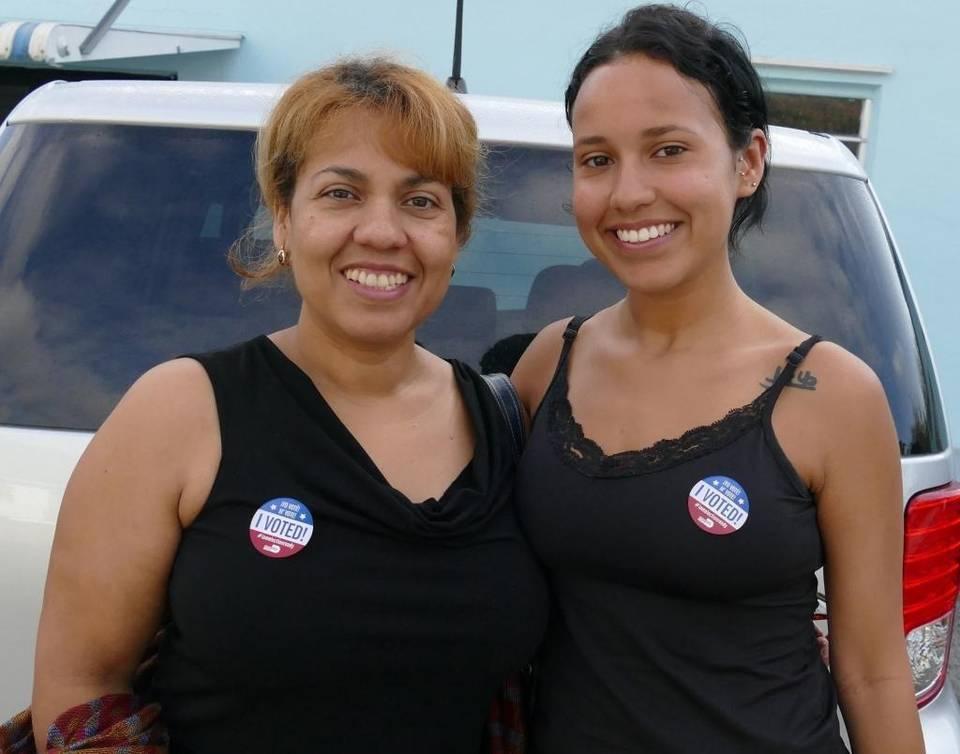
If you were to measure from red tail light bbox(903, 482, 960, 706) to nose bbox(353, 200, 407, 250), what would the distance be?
3.60 ft

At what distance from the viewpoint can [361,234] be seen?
1809 millimetres

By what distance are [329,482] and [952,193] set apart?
7002mm

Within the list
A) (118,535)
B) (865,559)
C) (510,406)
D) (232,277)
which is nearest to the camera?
(118,535)

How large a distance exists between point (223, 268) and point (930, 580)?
1553 mm

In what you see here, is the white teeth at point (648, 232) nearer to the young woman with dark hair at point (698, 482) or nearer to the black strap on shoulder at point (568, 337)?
the young woman with dark hair at point (698, 482)

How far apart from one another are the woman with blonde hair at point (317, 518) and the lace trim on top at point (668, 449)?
16 centimetres

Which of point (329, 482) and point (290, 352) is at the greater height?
point (290, 352)

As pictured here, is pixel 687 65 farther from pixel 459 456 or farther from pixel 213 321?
pixel 213 321

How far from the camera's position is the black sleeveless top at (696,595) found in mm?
1726

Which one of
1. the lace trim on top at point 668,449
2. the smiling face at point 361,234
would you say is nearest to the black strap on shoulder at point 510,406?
the lace trim on top at point 668,449

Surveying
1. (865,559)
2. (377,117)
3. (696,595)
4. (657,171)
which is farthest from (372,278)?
(865,559)

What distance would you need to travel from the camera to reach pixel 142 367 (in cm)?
220

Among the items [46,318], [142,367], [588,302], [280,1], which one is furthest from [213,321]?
[280,1]

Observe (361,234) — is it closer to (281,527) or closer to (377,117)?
(377,117)
